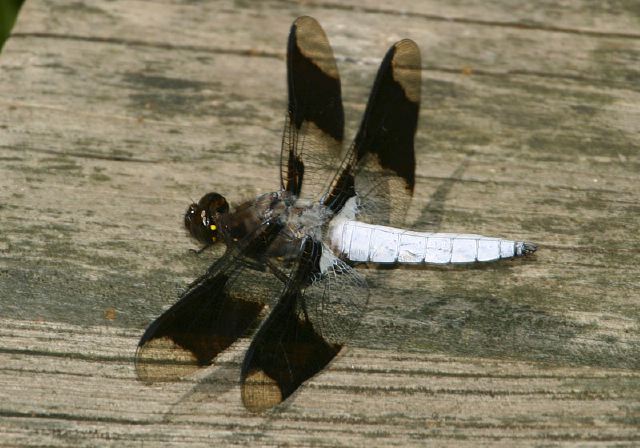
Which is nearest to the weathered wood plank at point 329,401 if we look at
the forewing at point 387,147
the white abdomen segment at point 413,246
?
the white abdomen segment at point 413,246

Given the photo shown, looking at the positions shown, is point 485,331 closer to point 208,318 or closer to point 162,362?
point 208,318

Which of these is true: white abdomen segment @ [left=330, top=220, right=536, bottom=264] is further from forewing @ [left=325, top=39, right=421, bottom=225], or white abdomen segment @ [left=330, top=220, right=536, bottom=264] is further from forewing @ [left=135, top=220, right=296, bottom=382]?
forewing @ [left=135, top=220, right=296, bottom=382]

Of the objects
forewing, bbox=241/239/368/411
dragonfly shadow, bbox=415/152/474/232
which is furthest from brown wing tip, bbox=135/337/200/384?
dragonfly shadow, bbox=415/152/474/232

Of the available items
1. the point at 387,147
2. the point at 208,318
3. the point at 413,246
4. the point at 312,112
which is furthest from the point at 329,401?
the point at 312,112

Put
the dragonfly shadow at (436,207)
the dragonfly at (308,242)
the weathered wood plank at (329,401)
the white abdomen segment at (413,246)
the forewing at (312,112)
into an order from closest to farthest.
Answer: the weathered wood plank at (329,401)
the dragonfly at (308,242)
the white abdomen segment at (413,246)
the dragonfly shadow at (436,207)
the forewing at (312,112)

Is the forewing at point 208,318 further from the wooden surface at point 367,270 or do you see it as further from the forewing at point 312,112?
the forewing at point 312,112

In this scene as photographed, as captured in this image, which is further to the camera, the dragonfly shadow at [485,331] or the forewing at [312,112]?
the forewing at [312,112]

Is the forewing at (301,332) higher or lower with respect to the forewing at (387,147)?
lower
